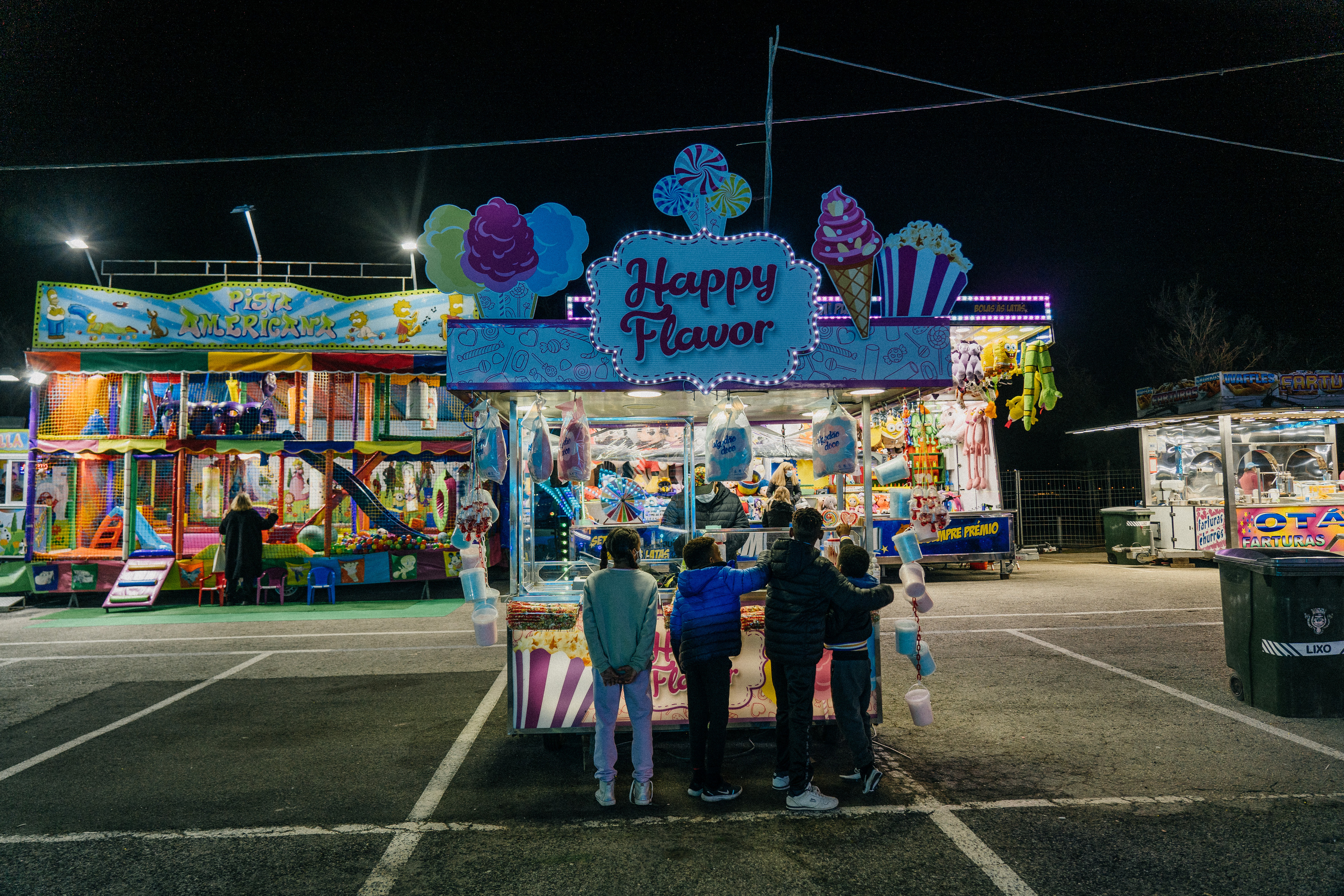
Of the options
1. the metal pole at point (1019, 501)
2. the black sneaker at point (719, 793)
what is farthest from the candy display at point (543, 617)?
the metal pole at point (1019, 501)

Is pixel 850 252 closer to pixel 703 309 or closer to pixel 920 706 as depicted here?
pixel 703 309

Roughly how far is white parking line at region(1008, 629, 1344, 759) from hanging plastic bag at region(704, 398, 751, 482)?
174 inches

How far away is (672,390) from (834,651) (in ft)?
7.71

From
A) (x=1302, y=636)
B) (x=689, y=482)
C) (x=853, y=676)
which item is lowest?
(x=1302, y=636)

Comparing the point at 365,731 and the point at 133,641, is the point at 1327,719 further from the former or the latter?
the point at 133,641

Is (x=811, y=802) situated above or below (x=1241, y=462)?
below

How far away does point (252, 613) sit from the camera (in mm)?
12938

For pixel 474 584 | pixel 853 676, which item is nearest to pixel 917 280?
pixel 853 676

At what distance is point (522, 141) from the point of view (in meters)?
12.8

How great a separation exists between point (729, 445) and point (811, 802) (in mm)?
2981

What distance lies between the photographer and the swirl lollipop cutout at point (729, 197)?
19.6 ft

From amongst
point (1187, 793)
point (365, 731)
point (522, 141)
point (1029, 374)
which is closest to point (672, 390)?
point (365, 731)

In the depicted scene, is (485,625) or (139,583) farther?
(139,583)

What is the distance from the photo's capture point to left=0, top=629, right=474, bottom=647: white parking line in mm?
10508
